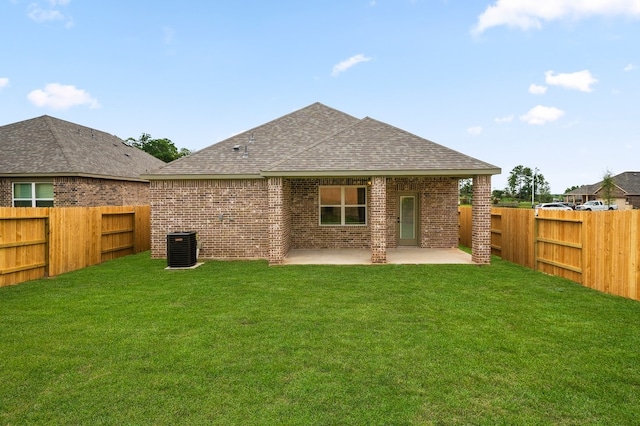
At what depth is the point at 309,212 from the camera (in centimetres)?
1421

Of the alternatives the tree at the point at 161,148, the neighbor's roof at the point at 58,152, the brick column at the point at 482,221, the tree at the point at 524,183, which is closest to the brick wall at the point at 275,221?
the brick column at the point at 482,221

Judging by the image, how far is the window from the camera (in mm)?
14211

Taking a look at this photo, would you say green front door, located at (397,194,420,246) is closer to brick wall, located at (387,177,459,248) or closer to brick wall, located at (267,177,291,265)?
brick wall, located at (387,177,459,248)

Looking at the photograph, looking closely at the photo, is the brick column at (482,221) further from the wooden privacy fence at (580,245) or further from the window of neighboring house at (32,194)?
the window of neighboring house at (32,194)

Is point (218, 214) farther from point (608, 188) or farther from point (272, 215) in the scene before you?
point (608, 188)

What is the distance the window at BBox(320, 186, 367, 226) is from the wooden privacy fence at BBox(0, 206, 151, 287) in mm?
7548

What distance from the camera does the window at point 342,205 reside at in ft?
46.6

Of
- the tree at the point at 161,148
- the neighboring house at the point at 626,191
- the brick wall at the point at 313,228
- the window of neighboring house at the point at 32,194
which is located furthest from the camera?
the neighboring house at the point at 626,191

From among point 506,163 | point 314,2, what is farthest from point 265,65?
point 506,163

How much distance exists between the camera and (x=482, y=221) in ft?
35.8

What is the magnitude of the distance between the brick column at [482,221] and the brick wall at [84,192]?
15.4 metres

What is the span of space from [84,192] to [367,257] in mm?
12398

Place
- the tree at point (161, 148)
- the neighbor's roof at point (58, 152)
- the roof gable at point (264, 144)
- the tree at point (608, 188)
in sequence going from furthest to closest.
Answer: the tree at point (608, 188) < the tree at point (161, 148) < the neighbor's roof at point (58, 152) < the roof gable at point (264, 144)

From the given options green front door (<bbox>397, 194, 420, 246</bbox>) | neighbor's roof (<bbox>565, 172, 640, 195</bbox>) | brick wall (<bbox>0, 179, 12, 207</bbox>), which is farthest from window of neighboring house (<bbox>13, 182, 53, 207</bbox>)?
neighbor's roof (<bbox>565, 172, 640, 195</bbox>)
